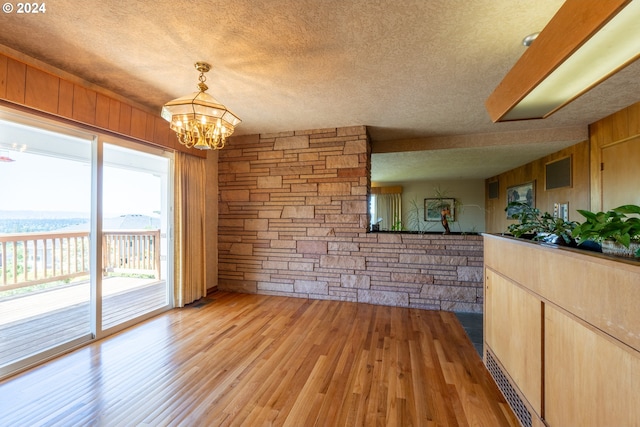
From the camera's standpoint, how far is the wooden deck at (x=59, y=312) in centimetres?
238

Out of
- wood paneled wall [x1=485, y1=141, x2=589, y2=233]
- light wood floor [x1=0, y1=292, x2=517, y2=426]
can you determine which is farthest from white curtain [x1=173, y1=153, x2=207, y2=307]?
wood paneled wall [x1=485, y1=141, x2=589, y2=233]

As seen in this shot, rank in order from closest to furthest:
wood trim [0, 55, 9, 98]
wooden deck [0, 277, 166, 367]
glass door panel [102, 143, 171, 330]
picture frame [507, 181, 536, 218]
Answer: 1. wood trim [0, 55, 9, 98]
2. wooden deck [0, 277, 166, 367]
3. glass door panel [102, 143, 171, 330]
4. picture frame [507, 181, 536, 218]

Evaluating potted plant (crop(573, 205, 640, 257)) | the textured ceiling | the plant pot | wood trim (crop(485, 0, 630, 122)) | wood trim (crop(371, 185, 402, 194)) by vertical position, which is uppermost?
the textured ceiling

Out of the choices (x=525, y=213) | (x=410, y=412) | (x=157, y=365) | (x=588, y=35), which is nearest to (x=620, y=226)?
(x=588, y=35)

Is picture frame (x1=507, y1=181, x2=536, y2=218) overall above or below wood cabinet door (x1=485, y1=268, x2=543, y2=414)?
above

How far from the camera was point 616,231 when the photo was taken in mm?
949

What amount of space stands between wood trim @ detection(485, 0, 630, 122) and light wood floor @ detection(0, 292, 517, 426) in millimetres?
1872

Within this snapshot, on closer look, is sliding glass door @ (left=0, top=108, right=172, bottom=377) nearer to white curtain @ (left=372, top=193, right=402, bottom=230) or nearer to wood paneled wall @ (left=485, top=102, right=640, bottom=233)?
wood paneled wall @ (left=485, top=102, right=640, bottom=233)

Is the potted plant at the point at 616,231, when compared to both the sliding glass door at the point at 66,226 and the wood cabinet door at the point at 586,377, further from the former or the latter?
the sliding glass door at the point at 66,226

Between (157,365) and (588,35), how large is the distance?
10.3 feet

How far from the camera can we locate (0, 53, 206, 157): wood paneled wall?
187 centimetres

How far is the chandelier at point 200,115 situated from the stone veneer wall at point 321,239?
70.8 inches

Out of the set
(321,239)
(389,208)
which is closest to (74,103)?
(321,239)

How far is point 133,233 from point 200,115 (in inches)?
128
